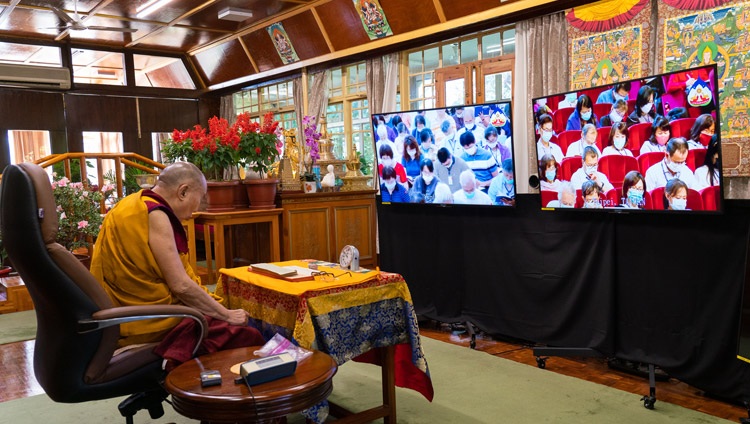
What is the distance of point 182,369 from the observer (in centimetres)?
192

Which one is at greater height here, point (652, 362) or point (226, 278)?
point (226, 278)

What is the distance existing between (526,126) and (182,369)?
4.25m

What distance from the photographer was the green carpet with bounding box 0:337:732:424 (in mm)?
2742

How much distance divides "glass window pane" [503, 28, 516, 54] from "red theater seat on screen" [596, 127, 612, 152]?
105 inches

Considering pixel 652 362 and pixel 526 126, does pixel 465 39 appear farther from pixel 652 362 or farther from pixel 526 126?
pixel 652 362

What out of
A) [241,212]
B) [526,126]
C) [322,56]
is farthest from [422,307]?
[322,56]

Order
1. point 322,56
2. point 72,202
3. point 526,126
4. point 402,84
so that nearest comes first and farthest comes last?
point 72,202 → point 526,126 → point 402,84 → point 322,56

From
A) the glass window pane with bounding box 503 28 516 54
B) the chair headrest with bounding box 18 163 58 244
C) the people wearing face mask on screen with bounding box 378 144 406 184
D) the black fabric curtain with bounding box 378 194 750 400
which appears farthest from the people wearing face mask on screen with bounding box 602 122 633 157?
the glass window pane with bounding box 503 28 516 54

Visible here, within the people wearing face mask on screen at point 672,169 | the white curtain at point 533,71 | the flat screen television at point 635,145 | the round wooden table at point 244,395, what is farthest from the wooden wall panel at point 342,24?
the round wooden table at point 244,395

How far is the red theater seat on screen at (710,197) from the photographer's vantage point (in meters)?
2.83

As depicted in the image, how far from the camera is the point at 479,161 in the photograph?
396 cm

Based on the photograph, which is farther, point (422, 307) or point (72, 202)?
point (72, 202)

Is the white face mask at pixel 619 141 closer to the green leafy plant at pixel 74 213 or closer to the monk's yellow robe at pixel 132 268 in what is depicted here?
the monk's yellow robe at pixel 132 268

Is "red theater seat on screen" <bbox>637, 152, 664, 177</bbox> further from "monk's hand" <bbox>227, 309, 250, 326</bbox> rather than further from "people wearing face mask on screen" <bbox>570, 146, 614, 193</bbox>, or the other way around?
"monk's hand" <bbox>227, 309, 250, 326</bbox>
